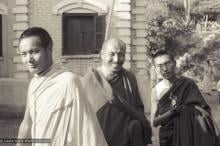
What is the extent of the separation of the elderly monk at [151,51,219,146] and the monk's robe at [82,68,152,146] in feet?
0.70

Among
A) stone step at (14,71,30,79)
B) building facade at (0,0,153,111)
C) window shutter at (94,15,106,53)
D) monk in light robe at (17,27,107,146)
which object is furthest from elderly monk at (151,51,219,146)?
stone step at (14,71,30,79)

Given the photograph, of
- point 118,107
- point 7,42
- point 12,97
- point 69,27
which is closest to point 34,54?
point 118,107

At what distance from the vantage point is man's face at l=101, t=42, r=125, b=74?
4.90 m

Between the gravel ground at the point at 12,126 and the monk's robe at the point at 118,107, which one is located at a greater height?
the monk's robe at the point at 118,107

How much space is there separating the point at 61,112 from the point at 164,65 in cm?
229

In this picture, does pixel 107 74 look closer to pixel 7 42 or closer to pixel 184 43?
pixel 7 42

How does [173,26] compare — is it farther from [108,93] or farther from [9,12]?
[108,93]

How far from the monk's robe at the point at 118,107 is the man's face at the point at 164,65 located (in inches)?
11.7

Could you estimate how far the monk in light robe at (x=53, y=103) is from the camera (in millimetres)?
2924

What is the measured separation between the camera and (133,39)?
1692 cm

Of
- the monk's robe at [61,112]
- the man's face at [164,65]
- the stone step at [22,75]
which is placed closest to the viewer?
the monk's robe at [61,112]

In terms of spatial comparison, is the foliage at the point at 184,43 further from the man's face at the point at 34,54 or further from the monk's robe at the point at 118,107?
the man's face at the point at 34,54

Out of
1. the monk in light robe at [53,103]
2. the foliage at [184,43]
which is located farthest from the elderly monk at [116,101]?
the foliage at [184,43]

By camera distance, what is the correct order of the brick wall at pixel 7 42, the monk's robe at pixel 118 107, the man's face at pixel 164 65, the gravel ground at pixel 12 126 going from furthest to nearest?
the brick wall at pixel 7 42, the gravel ground at pixel 12 126, the man's face at pixel 164 65, the monk's robe at pixel 118 107
